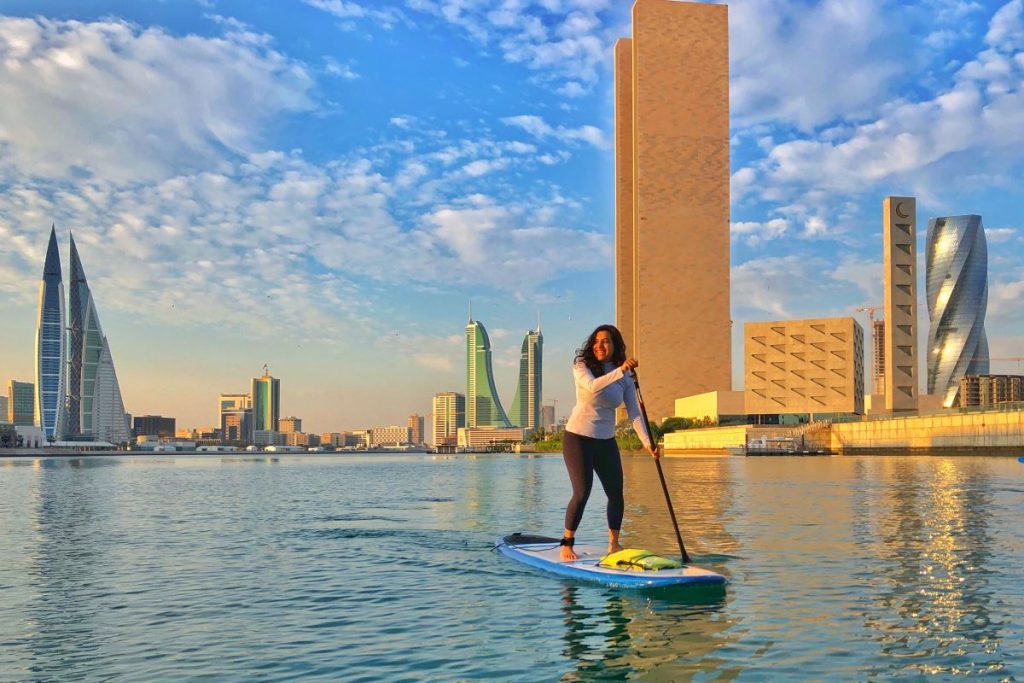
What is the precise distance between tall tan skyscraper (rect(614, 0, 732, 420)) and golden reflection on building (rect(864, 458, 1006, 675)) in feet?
484

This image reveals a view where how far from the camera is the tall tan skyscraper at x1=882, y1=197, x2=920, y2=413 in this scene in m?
104

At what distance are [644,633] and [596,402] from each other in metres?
3.48

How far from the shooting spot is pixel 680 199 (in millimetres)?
169500

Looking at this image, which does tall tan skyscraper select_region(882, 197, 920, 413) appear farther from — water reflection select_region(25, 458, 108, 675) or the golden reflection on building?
water reflection select_region(25, 458, 108, 675)

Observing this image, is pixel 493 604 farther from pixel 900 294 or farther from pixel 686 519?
pixel 900 294

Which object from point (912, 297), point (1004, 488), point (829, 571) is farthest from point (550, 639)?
point (912, 297)

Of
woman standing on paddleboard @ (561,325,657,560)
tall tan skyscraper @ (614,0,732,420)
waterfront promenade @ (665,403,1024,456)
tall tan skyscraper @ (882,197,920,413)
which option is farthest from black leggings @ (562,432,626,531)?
tall tan skyscraper @ (614,0,732,420)

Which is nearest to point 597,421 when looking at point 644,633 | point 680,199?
point 644,633

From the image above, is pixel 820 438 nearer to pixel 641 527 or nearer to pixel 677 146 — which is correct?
pixel 677 146

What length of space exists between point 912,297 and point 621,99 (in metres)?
104

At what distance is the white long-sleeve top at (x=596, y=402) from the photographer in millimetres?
11344

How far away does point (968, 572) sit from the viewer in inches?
463

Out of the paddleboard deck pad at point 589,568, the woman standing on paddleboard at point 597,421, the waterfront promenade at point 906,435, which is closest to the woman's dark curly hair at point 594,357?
the woman standing on paddleboard at point 597,421

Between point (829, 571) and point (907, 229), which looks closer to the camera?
point (829, 571)
